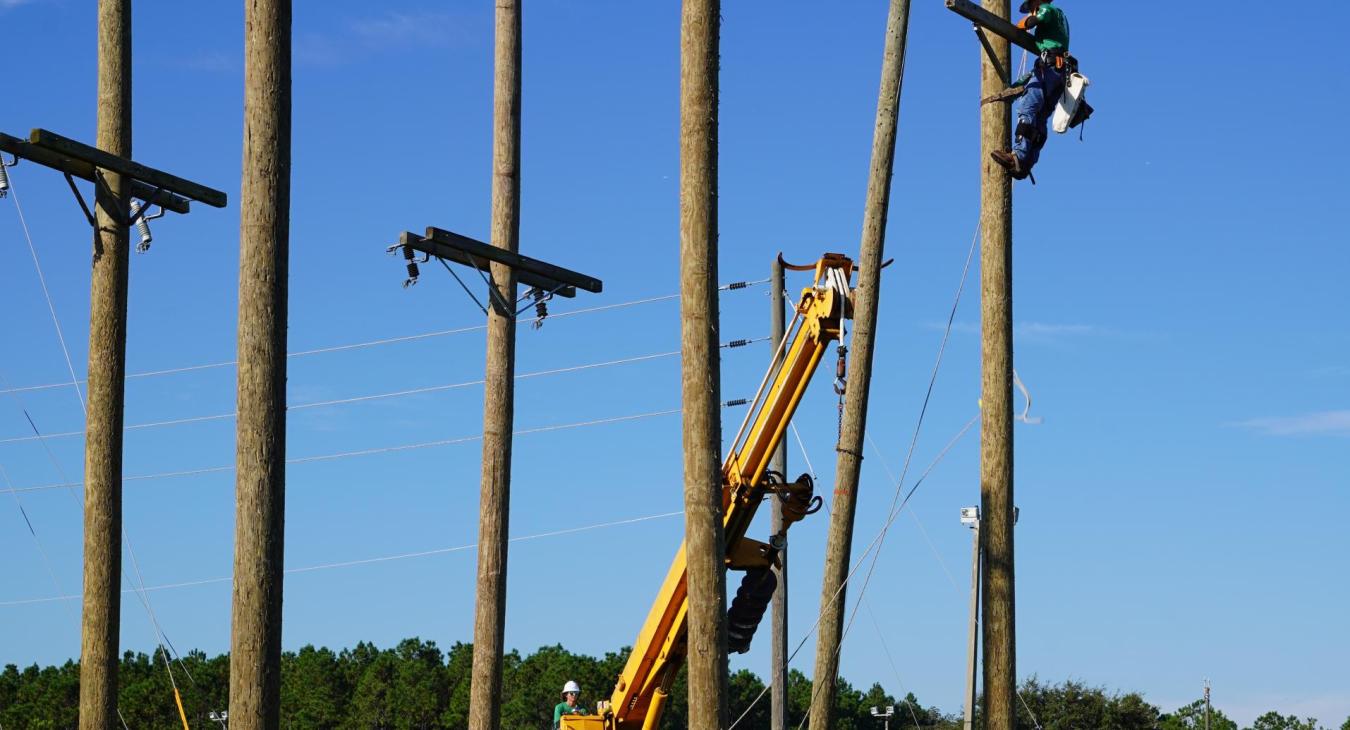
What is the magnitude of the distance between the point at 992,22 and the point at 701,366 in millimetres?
3173

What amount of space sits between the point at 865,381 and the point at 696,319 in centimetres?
433

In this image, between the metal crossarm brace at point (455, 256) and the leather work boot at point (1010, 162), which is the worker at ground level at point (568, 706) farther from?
the leather work boot at point (1010, 162)

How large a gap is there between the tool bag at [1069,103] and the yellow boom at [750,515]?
3045 mm

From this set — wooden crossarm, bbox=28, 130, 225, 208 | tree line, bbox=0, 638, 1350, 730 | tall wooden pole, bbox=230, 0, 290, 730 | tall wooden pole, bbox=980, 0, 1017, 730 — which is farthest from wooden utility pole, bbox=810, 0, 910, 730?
tree line, bbox=0, 638, 1350, 730

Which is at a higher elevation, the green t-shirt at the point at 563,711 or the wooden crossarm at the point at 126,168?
the wooden crossarm at the point at 126,168

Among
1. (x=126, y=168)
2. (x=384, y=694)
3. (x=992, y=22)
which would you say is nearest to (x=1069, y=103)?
(x=992, y=22)

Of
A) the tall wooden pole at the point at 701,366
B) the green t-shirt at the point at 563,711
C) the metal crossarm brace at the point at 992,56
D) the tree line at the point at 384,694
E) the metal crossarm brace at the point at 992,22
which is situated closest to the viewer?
the tall wooden pole at the point at 701,366

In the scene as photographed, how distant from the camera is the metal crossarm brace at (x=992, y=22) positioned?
35.1ft

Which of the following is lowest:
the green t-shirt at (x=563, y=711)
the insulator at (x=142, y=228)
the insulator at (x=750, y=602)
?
the green t-shirt at (x=563, y=711)

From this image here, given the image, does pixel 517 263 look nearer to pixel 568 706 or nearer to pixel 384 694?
pixel 568 706

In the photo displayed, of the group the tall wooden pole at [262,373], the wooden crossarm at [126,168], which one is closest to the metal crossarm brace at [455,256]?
the wooden crossarm at [126,168]

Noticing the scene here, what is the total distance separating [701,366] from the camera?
935cm

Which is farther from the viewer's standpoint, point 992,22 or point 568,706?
point 568,706

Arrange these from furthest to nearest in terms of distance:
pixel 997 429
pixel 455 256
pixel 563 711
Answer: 1. pixel 563 711
2. pixel 455 256
3. pixel 997 429
